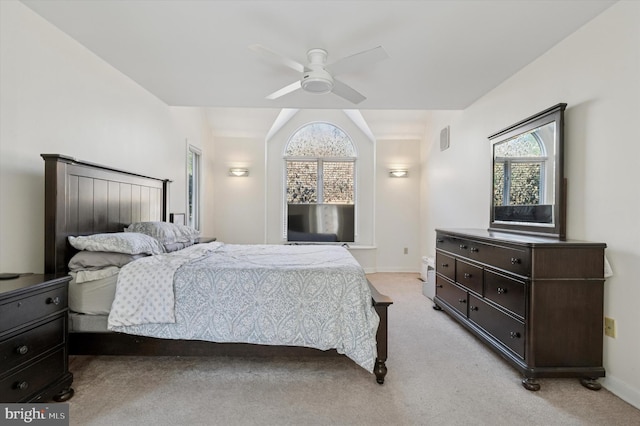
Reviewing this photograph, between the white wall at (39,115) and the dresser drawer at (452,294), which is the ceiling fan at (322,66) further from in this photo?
the dresser drawer at (452,294)

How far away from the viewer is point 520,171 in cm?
292

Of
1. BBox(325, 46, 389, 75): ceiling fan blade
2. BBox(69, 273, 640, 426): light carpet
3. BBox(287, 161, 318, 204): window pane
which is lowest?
BBox(69, 273, 640, 426): light carpet

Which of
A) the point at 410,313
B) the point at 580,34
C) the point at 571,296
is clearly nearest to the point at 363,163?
the point at 410,313

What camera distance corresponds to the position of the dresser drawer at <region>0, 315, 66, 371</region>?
5.06 ft

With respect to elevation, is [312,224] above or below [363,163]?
below

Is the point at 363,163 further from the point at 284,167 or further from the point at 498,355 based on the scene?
the point at 498,355

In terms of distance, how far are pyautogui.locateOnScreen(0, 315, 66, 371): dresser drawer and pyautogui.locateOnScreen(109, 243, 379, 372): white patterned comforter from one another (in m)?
0.30

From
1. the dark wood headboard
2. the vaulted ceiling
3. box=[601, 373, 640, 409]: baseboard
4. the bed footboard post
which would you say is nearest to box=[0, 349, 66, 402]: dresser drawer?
the dark wood headboard

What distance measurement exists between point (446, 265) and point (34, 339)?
3.41 meters

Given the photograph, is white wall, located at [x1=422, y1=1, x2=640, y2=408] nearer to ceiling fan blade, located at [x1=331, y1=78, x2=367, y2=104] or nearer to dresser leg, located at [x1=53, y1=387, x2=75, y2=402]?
ceiling fan blade, located at [x1=331, y1=78, x2=367, y2=104]

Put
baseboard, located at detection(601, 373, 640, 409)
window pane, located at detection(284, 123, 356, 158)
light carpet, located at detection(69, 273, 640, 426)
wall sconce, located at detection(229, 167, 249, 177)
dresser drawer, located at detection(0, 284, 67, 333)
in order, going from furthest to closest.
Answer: window pane, located at detection(284, 123, 356, 158) → wall sconce, located at detection(229, 167, 249, 177) → baseboard, located at detection(601, 373, 640, 409) → light carpet, located at detection(69, 273, 640, 426) → dresser drawer, located at detection(0, 284, 67, 333)

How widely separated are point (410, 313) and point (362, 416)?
2.00 metres

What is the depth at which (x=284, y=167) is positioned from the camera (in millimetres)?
5969

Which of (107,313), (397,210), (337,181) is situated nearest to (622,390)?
(107,313)
